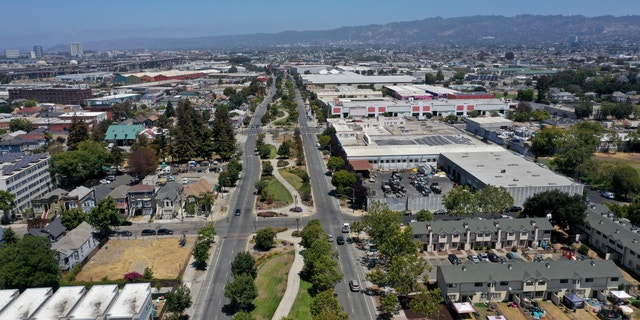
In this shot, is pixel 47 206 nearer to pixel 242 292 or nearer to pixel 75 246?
pixel 75 246

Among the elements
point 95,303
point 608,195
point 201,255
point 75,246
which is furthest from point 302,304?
point 608,195

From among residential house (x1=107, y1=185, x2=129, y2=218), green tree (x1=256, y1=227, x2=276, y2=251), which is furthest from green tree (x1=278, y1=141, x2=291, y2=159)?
green tree (x1=256, y1=227, x2=276, y2=251)

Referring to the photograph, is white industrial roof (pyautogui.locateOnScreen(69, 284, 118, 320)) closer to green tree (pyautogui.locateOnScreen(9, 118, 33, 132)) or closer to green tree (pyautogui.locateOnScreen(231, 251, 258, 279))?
green tree (pyautogui.locateOnScreen(231, 251, 258, 279))

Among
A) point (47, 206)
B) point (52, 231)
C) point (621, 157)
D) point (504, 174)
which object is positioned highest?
point (504, 174)

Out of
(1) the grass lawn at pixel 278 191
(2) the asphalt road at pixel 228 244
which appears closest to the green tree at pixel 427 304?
(2) the asphalt road at pixel 228 244

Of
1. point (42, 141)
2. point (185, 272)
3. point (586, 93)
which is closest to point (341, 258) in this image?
point (185, 272)
